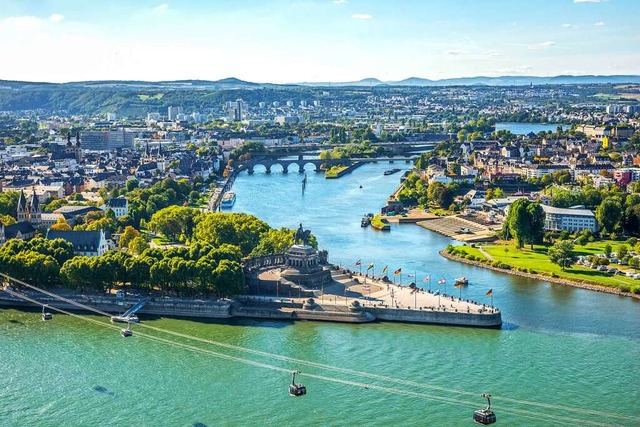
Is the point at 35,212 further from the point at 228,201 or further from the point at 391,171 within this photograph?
the point at 391,171

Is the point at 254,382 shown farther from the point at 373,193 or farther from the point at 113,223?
the point at 373,193

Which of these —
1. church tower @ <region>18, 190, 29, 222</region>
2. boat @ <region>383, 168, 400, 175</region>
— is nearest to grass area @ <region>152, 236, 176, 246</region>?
church tower @ <region>18, 190, 29, 222</region>

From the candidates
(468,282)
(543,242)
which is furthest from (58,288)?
(543,242)

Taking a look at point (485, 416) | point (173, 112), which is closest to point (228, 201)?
point (485, 416)

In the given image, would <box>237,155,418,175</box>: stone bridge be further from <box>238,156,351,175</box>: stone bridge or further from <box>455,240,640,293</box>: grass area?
<box>455,240,640,293</box>: grass area

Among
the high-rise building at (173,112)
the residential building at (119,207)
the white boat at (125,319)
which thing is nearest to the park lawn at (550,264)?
the white boat at (125,319)
